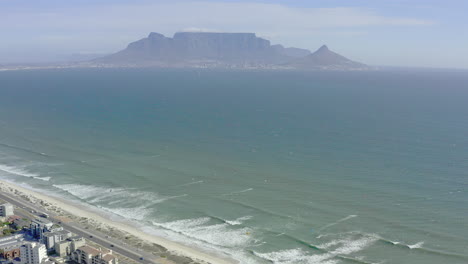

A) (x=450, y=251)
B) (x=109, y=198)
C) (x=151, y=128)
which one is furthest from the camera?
(x=151, y=128)

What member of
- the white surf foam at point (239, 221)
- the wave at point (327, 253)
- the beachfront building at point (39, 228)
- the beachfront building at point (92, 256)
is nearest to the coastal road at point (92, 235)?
the beachfront building at point (92, 256)

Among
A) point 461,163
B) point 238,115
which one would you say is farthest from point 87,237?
point 238,115

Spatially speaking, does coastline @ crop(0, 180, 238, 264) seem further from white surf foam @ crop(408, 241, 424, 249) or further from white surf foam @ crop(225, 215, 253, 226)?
white surf foam @ crop(408, 241, 424, 249)

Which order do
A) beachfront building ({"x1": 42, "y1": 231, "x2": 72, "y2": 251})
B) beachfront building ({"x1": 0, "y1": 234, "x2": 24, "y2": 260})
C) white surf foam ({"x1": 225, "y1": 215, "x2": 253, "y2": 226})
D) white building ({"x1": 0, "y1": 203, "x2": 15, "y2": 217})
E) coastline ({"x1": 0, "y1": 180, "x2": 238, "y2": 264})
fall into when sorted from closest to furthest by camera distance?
beachfront building ({"x1": 0, "y1": 234, "x2": 24, "y2": 260}) → beachfront building ({"x1": 42, "y1": 231, "x2": 72, "y2": 251}) → coastline ({"x1": 0, "y1": 180, "x2": 238, "y2": 264}) → white building ({"x1": 0, "y1": 203, "x2": 15, "y2": 217}) → white surf foam ({"x1": 225, "y1": 215, "x2": 253, "y2": 226})

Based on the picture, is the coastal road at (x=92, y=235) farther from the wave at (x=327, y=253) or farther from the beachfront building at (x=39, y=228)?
the wave at (x=327, y=253)

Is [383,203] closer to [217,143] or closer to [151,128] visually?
[217,143]

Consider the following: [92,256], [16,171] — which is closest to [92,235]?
[92,256]

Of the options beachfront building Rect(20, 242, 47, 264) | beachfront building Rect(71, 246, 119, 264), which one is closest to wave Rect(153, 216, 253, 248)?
beachfront building Rect(71, 246, 119, 264)

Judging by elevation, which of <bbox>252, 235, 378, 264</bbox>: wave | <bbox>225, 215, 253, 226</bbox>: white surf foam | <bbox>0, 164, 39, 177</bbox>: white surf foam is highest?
<bbox>0, 164, 39, 177</bbox>: white surf foam
